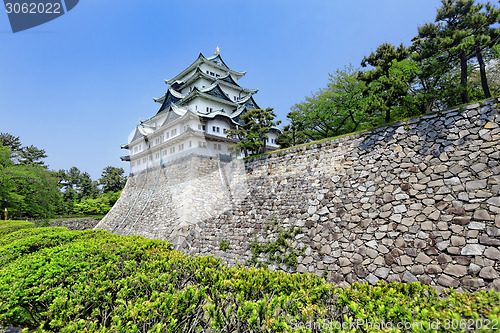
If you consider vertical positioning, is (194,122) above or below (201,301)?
above

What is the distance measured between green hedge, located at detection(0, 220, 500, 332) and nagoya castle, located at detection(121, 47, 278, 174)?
13407 millimetres

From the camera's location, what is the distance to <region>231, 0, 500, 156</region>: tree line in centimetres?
750

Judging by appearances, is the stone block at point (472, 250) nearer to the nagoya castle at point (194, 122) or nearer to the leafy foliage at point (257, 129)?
the leafy foliage at point (257, 129)

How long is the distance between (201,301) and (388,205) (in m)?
6.55

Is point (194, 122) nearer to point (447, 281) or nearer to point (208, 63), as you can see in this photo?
point (208, 63)

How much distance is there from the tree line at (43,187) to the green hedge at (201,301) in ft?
75.0

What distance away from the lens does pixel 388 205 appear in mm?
7090

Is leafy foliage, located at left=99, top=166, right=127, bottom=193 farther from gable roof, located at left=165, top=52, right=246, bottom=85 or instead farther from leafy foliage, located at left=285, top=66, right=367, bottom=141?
leafy foliage, located at left=285, top=66, right=367, bottom=141

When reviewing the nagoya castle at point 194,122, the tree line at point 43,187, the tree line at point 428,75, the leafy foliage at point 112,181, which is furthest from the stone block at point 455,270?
the leafy foliage at point 112,181

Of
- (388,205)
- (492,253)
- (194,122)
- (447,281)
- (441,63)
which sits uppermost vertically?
(194,122)

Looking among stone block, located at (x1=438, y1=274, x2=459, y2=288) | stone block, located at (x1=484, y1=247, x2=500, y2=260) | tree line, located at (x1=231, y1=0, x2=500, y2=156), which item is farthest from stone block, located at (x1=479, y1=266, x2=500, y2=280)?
tree line, located at (x1=231, y1=0, x2=500, y2=156)

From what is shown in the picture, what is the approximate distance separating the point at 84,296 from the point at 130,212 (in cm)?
1864

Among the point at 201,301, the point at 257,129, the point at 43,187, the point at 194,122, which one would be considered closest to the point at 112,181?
the point at 43,187

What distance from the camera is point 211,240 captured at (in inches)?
437
